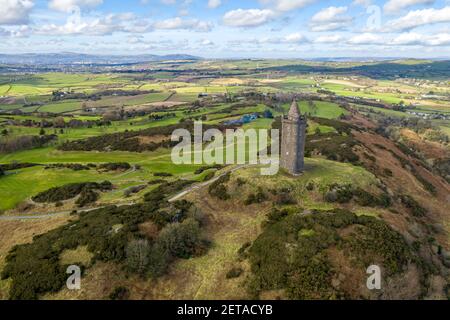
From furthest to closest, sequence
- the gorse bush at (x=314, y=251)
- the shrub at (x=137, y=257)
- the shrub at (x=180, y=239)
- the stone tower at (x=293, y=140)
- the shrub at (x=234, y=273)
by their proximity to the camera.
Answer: the stone tower at (x=293, y=140), the shrub at (x=180, y=239), the shrub at (x=137, y=257), the shrub at (x=234, y=273), the gorse bush at (x=314, y=251)

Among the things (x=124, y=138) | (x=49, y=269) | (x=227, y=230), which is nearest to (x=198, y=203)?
(x=227, y=230)

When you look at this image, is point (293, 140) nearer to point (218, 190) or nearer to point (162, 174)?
point (218, 190)

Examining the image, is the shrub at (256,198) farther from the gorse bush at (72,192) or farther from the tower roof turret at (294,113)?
the gorse bush at (72,192)

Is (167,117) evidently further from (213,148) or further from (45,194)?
(45,194)

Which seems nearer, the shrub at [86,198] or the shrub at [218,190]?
the shrub at [218,190]

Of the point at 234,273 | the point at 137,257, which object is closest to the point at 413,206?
the point at 234,273

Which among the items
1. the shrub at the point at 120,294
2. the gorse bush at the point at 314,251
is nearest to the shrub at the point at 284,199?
the gorse bush at the point at 314,251

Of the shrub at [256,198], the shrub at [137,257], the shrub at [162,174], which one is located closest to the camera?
the shrub at [137,257]

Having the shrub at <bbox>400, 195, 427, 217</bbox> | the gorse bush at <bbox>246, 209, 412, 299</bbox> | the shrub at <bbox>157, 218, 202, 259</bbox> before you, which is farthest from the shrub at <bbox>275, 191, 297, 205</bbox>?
the shrub at <bbox>400, 195, 427, 217</bbox>

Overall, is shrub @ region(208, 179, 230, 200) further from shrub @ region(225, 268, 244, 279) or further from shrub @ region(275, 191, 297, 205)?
shrub @ region(225, 268, 244, 279)
